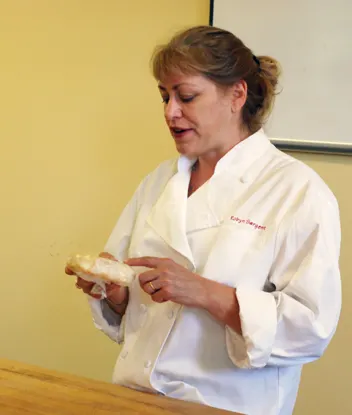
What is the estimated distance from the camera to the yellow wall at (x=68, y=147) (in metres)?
1.67

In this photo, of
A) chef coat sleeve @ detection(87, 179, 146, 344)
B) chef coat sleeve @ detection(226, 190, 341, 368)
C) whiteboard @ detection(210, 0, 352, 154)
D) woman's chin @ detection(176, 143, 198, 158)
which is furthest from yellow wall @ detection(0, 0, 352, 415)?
chef coat sleeve @ detection(226, 190, 341, 368)

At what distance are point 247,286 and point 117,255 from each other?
1.17ft

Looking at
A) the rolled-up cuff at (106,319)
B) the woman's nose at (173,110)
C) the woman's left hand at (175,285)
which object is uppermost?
the woman's nose at (173,110)

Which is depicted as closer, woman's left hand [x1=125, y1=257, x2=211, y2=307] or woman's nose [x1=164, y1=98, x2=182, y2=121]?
woman's left hand [x1=125, y1=257, x2=211, y2=307]

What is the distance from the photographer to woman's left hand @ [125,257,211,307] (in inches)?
38.2

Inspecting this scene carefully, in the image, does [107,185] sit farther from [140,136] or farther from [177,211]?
[177,211]

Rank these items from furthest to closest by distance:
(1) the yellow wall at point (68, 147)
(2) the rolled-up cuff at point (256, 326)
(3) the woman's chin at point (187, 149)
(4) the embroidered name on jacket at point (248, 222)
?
(1) the yellow wall at point (68, 147) → (3) the woman's chin at point (187, 149) → (4) the embroidered name on jacket at point (248, 222) → (2) the rolled-up cuff at point (256, 326)

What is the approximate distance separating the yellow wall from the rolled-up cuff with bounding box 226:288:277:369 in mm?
646

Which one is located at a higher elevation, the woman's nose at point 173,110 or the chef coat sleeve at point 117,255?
the woman's nose at point 173,110

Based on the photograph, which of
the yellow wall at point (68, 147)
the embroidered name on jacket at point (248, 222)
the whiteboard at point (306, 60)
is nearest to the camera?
the embroidered name on jacket at point (248, 222)

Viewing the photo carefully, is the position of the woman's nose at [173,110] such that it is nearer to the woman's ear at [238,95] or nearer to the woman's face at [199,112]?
the woman's face at [199,112]

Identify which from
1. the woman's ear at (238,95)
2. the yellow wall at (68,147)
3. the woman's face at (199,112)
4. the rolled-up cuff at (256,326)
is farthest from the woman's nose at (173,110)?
the yellow wall at (68,147)

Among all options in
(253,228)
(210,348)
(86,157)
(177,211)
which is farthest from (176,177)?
(86,157)

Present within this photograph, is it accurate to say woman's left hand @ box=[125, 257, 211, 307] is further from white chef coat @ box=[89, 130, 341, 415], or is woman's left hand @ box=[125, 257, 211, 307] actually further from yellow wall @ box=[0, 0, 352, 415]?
yellow wall @ box=[0, 0, 352, 415]
